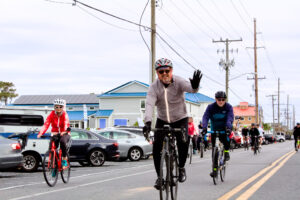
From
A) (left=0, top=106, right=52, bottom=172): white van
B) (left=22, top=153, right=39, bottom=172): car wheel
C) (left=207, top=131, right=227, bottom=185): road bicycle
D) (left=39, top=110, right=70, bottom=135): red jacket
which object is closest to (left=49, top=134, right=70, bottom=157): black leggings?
(left=39, top=110, right=70, bottom=135): red jacket

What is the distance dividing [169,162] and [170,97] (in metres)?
0.94

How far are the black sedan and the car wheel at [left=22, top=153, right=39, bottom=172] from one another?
208cm

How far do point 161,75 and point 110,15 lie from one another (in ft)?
52.0

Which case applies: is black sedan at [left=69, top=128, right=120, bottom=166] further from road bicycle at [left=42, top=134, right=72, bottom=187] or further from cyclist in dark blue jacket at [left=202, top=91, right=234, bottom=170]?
cyclist in dark blue jacket at [left=202, top=91, right=234, bottom=170]

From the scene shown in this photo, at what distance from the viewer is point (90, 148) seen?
17953 millimetres

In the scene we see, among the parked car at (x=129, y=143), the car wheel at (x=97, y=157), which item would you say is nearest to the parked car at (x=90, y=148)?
the car wheel at (x=97, y=157)

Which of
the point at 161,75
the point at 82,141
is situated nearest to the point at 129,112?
the point at 82,141

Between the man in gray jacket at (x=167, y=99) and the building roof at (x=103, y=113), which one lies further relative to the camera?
the building roof at (x=103, y=113)

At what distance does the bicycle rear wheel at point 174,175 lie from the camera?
709cm

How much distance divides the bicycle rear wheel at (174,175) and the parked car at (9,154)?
7.05m

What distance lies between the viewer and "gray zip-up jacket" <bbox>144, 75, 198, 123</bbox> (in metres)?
7.14

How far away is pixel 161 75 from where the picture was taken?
7.14m

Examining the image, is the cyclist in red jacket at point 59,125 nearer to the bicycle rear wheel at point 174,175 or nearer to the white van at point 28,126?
the bicycle rear wheel at point 174,175

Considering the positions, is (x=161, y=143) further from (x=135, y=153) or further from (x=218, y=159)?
(x=135, y=153)
